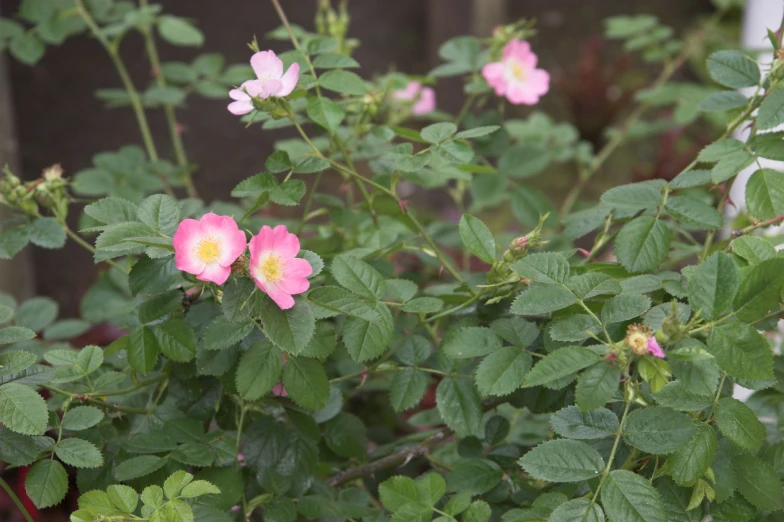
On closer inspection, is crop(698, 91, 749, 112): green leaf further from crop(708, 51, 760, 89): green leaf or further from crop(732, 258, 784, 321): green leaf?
crop(732, 258, 784, 321): green leaf

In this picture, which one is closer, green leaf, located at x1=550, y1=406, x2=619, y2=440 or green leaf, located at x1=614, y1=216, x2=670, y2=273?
green leaf, located at x1=550, y1=406, x2=619, y2=440

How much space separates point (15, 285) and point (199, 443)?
56.7 inches

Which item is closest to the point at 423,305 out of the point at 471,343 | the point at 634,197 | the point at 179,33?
the point at 471,343

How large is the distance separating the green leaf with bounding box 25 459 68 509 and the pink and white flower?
0.28 m

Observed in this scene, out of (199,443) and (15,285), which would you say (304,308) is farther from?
(15,285)

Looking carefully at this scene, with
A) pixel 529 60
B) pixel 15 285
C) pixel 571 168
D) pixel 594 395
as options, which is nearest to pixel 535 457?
pixel 594 395

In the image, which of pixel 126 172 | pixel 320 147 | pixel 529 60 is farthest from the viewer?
pixel 126 172

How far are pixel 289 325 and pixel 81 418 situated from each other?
0.28 m

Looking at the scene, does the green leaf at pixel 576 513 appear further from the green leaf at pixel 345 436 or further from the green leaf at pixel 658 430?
the green leaf at pixel 345 436

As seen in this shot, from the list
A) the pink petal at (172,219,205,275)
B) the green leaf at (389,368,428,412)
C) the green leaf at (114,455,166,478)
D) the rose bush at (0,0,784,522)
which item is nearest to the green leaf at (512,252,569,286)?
the rose bush at (0,0,784,522)

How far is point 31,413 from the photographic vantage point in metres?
0.75

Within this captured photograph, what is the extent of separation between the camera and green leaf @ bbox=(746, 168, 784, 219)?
35.6 inches

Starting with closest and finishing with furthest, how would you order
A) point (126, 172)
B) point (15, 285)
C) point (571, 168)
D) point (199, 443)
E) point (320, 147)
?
point (199, 443) < point (320, 147) < point (126, 172) < point (15, 285) < point (571, 168)

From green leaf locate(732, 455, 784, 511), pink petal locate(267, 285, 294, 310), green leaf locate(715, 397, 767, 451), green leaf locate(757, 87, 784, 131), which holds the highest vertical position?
green leaf locate(757, 87, 784, 131)
